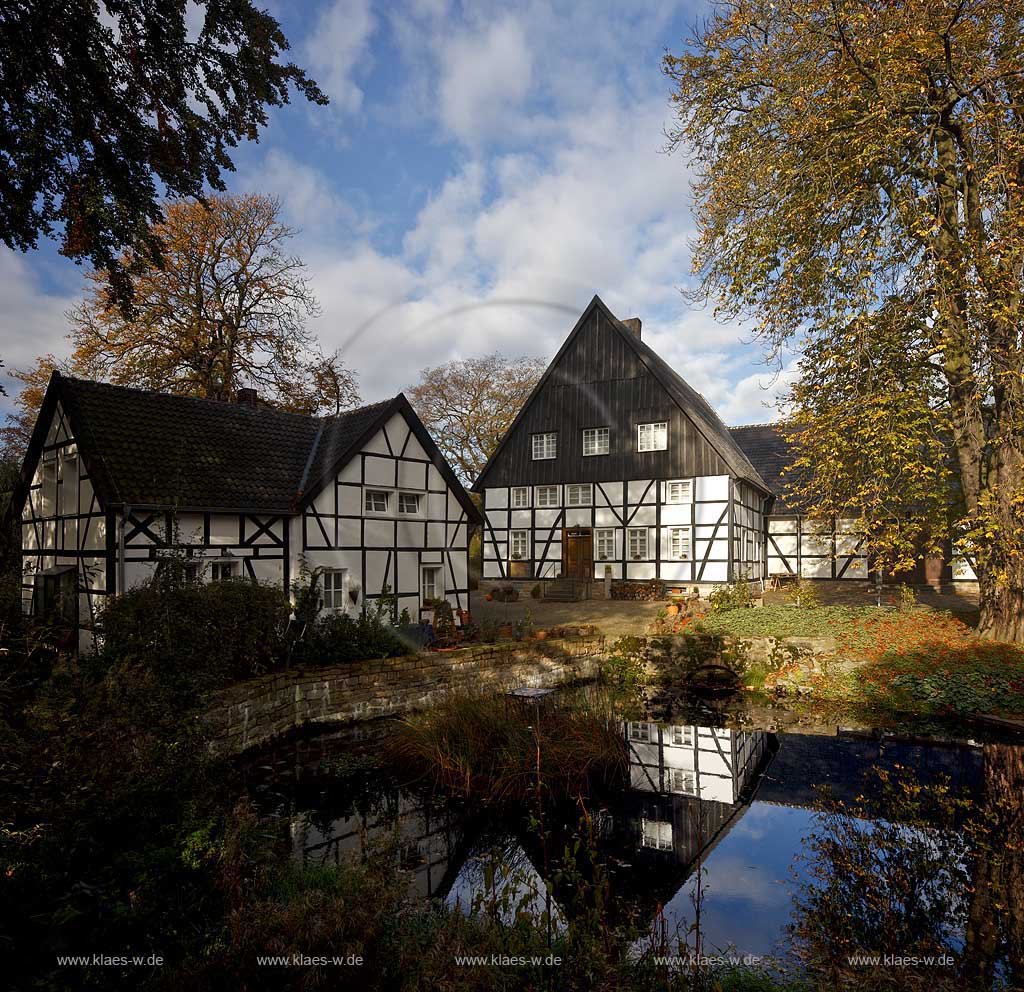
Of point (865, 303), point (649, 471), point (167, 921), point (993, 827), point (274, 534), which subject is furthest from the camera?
point (649, 471)

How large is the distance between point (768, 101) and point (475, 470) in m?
22.7

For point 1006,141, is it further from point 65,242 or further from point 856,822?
point 65,242

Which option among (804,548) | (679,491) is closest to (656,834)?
(679,491)

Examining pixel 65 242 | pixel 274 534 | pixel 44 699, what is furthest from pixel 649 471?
pixel 44 699

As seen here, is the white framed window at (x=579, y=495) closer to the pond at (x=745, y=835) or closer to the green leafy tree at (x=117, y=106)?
the pond at (x=745, y=835)

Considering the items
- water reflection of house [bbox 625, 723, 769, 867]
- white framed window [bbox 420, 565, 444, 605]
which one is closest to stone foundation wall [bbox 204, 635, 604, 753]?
water reflection of house [bbox 625, 723, 769, 867]

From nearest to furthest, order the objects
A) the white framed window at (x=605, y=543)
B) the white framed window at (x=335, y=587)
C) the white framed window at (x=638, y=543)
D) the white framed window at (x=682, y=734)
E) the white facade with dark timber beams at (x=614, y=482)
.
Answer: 1. the white framed window at (x=682, y=734)
2. the white framed window at (x=335, y=587)
3. the white facade with dark timber beams at (x=614, y=482)
4. the white framed window at (x=638, y=543)
5. the white framed window at (x=605, y=543)

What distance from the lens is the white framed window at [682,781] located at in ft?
26.8

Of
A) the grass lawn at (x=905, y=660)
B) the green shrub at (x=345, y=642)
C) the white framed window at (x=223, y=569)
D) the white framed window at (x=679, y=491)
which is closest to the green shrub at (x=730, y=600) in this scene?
the grass lawn at (x=905, y=660)

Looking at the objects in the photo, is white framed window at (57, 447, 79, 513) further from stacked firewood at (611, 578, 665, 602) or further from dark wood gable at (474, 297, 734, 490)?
stacked firewood at (611, 578, 665, 602)

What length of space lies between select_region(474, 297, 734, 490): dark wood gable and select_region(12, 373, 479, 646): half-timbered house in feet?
24.2

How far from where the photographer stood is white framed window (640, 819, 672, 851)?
6652 millimetres

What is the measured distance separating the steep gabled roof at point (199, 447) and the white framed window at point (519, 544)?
8035 mm

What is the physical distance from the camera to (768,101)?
478 inches
